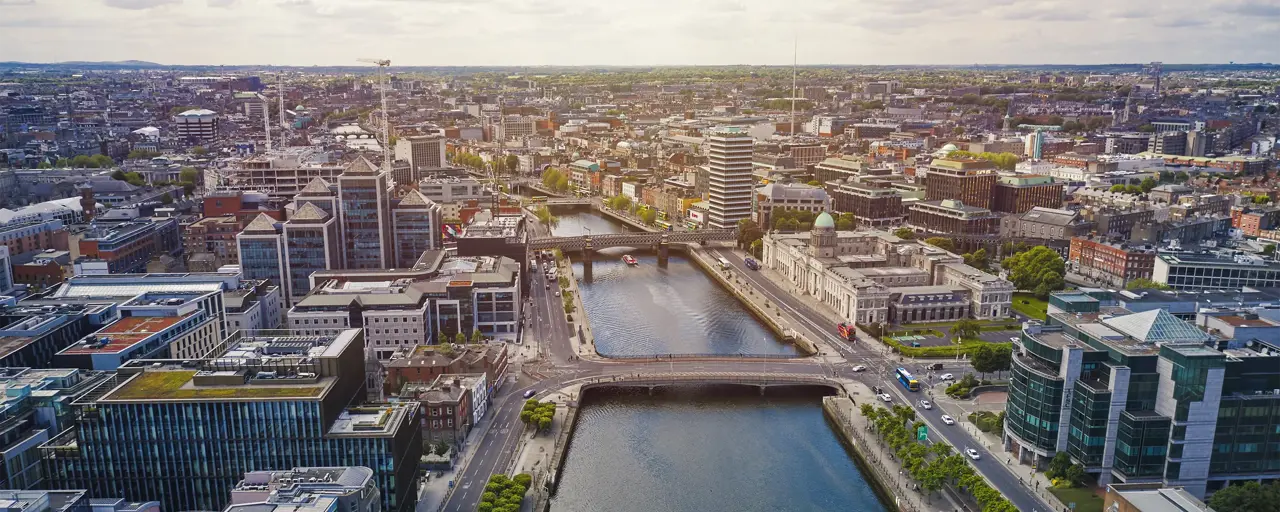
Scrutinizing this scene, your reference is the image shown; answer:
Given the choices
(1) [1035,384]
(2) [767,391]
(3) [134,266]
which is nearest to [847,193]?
(2) [767,391]

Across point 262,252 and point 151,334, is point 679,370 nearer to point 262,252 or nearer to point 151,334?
point 151,334

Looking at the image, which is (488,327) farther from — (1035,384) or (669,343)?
(1035,384)

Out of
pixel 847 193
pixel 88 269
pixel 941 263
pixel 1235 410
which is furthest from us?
pixel 847 193

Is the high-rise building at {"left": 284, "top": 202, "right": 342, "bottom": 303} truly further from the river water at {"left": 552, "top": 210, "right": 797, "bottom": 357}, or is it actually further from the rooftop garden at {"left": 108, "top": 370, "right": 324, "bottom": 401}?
the rooftop garden at {"left": 108, "top": 370, "right": 324, "bottom": 401}

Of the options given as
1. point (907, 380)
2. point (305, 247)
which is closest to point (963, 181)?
point (907, 380)

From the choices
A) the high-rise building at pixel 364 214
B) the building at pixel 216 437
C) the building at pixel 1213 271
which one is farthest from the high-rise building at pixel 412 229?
the building at pixel 1213 271

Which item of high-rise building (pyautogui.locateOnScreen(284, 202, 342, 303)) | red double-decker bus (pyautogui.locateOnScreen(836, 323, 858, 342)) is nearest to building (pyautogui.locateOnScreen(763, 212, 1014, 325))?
A: red double-decker bus (pyautogui.locateOnScreen(836, 323, 858, 342))
